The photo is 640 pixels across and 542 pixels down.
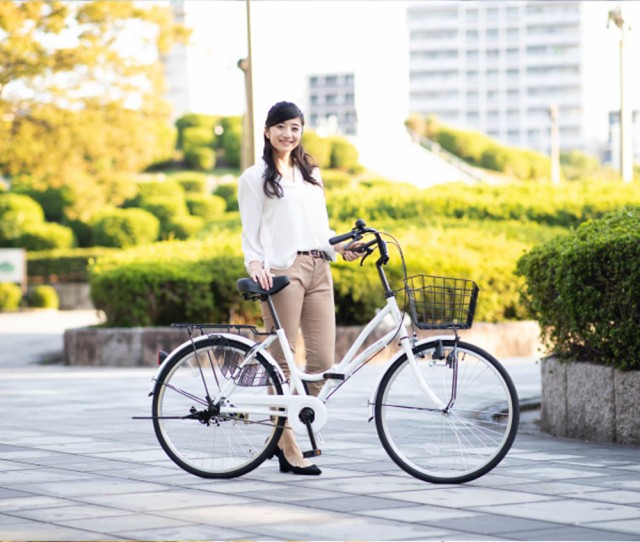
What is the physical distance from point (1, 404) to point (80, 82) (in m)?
14.3

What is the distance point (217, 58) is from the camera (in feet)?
A: 308

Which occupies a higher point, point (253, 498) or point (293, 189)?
point (293, 189)

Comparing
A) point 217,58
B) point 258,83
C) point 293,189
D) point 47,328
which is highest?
point 217,58

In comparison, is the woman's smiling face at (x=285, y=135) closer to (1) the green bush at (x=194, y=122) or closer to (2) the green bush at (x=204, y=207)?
(2) the green bush at (x=204, y=207)

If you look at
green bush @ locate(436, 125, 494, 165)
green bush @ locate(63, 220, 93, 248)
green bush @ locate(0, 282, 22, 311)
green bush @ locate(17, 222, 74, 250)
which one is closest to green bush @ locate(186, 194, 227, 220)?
green bush @ locate(63, 220, 93, 248)

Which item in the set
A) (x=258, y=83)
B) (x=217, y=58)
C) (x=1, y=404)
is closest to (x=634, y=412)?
(x=1, y=404)

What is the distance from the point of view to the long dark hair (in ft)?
21.1

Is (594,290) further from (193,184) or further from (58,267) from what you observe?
(193,184)

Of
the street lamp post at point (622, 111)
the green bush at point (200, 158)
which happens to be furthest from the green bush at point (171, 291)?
the green bush at point (200, 158)

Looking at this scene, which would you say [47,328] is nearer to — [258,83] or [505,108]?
[258,83]

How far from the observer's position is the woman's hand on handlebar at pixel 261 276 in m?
6.27

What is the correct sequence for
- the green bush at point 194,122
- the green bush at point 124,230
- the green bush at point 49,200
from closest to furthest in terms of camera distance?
1. the green bush at point 124,230
2. the green bush at point 49,200
3. the green bush at point 194,122

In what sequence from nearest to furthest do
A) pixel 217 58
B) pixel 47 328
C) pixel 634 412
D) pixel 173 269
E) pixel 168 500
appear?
pixel 168 500, pixel 634 412, pixel 173 269, pixel 47 328, pixel 217 58

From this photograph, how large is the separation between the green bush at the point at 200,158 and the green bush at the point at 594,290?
54.1 metres
